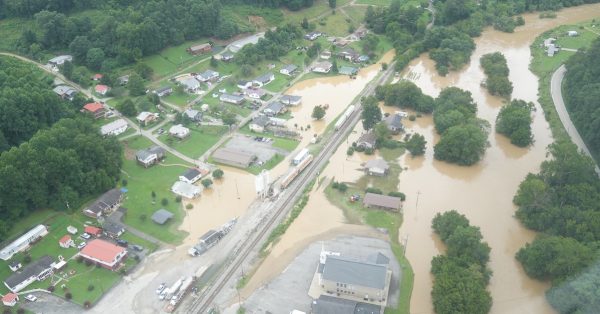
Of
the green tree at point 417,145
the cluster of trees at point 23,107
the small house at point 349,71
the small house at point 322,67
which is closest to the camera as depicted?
the cluster of trees at point 23,107

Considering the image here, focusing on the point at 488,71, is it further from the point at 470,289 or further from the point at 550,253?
the point at 470,289

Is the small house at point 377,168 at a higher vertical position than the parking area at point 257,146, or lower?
higher

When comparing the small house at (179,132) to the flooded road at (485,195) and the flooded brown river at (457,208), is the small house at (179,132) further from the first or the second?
the flooded road at (485,195)

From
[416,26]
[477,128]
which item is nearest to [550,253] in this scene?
[477,128]

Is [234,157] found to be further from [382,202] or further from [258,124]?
[382,202]

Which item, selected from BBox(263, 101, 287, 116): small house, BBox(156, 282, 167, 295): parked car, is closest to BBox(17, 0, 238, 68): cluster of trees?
BBox(263, 101, 287, 116): small house

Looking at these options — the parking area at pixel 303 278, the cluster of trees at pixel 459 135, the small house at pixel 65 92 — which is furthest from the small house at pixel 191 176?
the cluster of trees at pixel 459 135

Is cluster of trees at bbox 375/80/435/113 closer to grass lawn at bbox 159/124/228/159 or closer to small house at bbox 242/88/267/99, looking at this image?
small house at bbox 242/88/267/99

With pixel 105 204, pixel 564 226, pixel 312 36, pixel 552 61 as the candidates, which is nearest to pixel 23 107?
pixel 105 204
